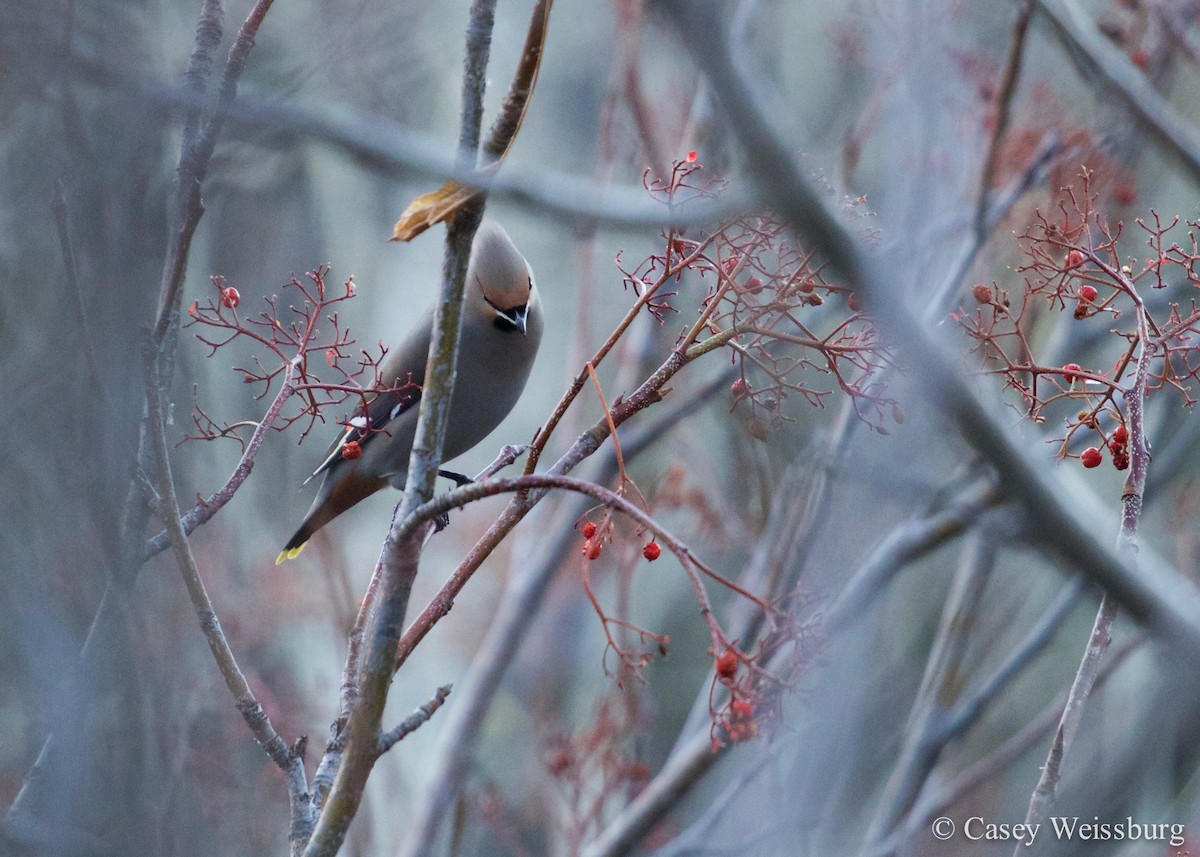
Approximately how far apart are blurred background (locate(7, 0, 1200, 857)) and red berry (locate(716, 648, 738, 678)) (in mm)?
171

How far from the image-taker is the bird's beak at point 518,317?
3.51 meters

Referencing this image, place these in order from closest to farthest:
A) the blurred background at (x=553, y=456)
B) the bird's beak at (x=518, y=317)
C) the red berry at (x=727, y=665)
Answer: the red berry at (x=727, y=665) → the blurred background at (x=553, y=456) → the bird's beak at (x=518, y=317)

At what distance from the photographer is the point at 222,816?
2.99 meters

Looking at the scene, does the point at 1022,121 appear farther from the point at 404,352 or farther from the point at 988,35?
the point at 404,352

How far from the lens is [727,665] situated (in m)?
1.49

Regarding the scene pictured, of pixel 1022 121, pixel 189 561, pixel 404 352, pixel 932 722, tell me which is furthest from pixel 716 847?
pixel 1022 121

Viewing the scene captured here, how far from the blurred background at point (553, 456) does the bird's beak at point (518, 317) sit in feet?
1.53

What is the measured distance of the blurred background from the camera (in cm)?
171

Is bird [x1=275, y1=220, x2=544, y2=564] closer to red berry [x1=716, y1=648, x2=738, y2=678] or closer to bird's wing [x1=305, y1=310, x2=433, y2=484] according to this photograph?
bird's wing [x1=305, y1=310, x2=433, y2=484]

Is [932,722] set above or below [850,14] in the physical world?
below

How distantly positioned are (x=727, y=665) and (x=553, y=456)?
4643 millimetres

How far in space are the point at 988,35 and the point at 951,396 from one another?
369 cm

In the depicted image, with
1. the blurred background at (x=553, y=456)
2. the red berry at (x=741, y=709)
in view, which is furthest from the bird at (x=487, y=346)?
the red berry at (x=741, y=709)

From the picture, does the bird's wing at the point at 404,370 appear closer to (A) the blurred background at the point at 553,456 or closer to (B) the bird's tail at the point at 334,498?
(B) the bird's tail at the point at 334,498
